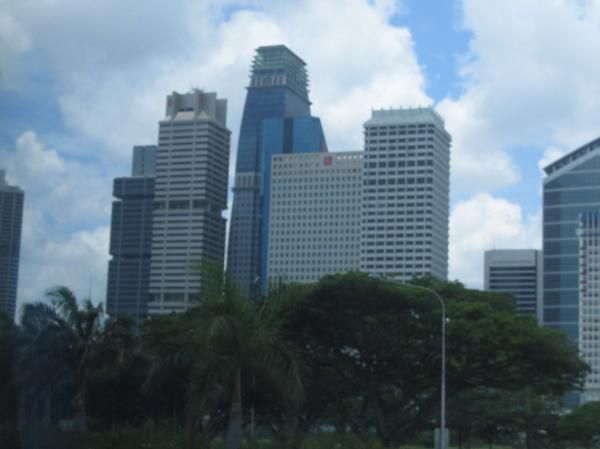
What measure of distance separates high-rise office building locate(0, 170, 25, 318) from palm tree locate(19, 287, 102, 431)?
2.39 feet

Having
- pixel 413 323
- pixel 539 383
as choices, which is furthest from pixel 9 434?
pixel 539 383

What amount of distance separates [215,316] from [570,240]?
571ft

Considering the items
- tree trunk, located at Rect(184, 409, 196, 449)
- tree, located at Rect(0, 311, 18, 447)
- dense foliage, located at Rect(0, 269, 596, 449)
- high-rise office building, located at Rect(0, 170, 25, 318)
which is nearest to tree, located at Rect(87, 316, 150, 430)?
dense foliage, located at Rect(0, 269, 596, 449)

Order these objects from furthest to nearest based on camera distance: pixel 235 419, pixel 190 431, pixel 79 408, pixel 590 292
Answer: pixel 590 292, pixel 79 408, pixel 235 419, pixel 190 431

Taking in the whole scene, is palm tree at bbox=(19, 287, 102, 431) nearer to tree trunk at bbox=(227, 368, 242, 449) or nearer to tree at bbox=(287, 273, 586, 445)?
tree trunk at bbox=(227, 368, 242, 449)

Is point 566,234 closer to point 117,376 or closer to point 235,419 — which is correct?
point 117,376

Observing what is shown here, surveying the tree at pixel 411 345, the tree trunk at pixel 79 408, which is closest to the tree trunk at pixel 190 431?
the tree trunk at pixel 79 408

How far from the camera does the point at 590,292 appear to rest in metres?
195

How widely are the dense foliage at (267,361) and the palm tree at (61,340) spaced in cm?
5

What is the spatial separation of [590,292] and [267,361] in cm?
17330

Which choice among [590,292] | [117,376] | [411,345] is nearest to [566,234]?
[590,292]

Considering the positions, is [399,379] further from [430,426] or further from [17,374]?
[17,374]

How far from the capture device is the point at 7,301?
3422 cm

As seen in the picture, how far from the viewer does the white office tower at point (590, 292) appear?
19350cm
